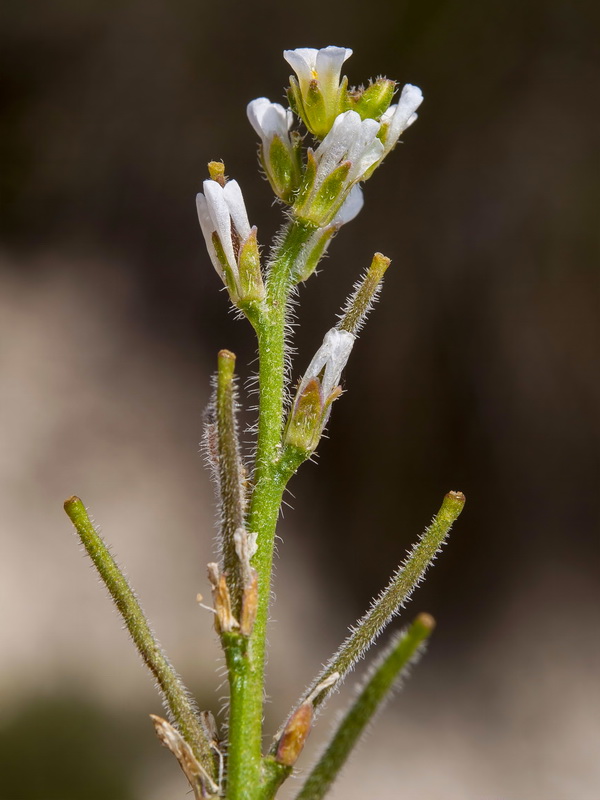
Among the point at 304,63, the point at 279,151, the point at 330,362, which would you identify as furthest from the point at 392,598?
the point at 304,63

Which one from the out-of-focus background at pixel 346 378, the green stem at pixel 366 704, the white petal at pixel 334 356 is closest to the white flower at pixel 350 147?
the white petal at pixel 334 356

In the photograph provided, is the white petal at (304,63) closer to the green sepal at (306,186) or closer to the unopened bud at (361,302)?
the green sepal at (306,186)

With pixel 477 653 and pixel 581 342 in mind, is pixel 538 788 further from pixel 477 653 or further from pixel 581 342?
pixel 581 342

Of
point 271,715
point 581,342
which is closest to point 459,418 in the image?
point 581,342

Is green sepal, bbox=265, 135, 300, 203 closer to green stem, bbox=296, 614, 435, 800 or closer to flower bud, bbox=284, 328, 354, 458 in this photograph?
flower bud, bbox=284, 328, 354, 458

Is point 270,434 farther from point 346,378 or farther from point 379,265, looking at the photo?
point 346,378

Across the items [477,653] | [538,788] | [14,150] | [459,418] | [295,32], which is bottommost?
[538,788]

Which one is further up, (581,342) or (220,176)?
(581,342)
